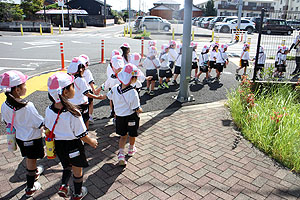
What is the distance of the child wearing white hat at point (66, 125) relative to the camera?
2.68 metres

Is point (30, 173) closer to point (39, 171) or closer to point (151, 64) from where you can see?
point (39, 171)

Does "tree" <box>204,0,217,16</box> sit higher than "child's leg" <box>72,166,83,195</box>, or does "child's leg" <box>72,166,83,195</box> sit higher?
"tree" <box>204,0,217,16</box>

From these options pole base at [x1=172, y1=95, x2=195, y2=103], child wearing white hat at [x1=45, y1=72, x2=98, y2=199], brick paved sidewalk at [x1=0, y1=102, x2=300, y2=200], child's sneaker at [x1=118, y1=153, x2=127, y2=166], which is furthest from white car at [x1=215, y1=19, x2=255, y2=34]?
child wearing white hat at [x1=45, y1=72, x2=98, y2=199]

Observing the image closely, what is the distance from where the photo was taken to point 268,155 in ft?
14.3

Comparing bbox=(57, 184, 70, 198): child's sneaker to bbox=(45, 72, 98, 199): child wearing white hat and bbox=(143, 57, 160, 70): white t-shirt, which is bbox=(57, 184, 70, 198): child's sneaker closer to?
bbox=(45, 72, 98, 199): child wearing white hat

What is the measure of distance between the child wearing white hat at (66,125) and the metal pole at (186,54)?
14.3 feet

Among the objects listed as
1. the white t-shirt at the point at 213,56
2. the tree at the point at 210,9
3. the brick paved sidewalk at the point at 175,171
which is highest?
the tree at the point at 210,9

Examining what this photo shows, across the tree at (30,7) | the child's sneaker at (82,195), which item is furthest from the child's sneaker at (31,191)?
the tree at (30,7)

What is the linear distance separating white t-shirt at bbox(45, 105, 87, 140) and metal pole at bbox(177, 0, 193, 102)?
14.6 feet

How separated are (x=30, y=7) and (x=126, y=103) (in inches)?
1555

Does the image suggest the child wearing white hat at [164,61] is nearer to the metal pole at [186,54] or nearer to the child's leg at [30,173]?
the metal pole at [186,54]

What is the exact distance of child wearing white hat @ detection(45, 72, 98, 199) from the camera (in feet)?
8.80

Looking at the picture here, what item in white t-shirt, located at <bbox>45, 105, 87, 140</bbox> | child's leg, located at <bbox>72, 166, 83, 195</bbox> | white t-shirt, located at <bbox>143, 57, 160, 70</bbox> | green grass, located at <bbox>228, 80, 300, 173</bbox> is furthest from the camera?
Answer: white t-shirt, located at <bbox>143, 57, 160, 70</bbox>

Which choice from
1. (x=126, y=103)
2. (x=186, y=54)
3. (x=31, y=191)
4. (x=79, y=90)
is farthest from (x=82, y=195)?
(x=186, y=54)
